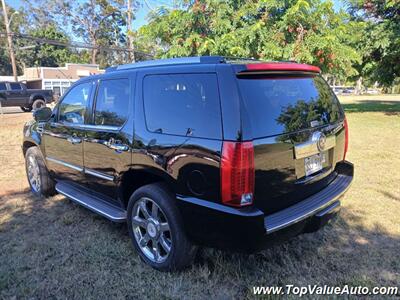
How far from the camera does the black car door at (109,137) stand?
10.8ft

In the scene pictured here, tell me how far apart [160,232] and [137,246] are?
0.41m

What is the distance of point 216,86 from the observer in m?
2.56

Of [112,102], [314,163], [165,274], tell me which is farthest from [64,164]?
[314,163]

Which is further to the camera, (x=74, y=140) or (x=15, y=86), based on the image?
(x=15, y=86)

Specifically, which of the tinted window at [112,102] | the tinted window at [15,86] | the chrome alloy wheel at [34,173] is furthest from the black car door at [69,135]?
the tinted window at [15,86]

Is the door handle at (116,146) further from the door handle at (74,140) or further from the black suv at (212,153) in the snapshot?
the door handle at (74,140)

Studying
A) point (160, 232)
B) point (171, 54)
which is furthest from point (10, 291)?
point (171, 54)

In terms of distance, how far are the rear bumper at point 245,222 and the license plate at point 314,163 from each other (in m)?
0.26

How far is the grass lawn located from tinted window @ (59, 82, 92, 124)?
126 cm

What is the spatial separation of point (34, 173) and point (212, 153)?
3897 mm

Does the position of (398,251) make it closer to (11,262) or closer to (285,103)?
(285,103)

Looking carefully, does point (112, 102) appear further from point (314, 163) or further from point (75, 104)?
point (314, 163)

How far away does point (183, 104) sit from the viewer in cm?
280

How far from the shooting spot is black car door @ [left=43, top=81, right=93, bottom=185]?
4.01 meters
